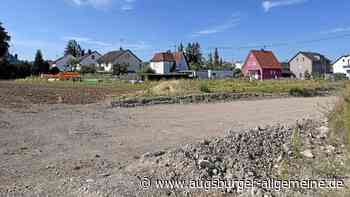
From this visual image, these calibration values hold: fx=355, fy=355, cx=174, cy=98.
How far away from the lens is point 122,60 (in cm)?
7356

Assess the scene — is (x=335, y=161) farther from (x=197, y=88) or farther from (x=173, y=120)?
(x=197, y=88)

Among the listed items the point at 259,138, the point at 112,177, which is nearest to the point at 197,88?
the point at 259,138

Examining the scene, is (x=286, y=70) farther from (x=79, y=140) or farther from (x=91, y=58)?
(x=79, y=140)

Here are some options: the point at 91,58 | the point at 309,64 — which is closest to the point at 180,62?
the point at 309,64

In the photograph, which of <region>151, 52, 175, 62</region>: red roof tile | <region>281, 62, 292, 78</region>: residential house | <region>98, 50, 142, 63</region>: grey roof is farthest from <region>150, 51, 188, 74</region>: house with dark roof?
<region>281, 62, 292, 78</region>: residential house

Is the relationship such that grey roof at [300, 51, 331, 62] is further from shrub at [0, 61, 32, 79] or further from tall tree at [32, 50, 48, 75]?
shrub at [0, 61, 32, 79]

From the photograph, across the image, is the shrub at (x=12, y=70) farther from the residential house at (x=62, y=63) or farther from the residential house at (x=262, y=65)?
the residential house at (x=262, y=65)

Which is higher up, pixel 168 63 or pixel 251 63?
pixel 168 63

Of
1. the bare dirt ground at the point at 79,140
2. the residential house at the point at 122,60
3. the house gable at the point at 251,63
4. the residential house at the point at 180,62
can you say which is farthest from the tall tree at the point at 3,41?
the bare dirt ground at the point at 79,140

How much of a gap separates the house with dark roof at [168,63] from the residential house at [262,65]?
1479cm

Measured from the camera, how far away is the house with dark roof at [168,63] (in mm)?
69000

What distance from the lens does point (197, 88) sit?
24.0 meters

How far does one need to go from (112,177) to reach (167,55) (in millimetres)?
66293

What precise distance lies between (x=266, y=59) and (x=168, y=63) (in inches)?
748
